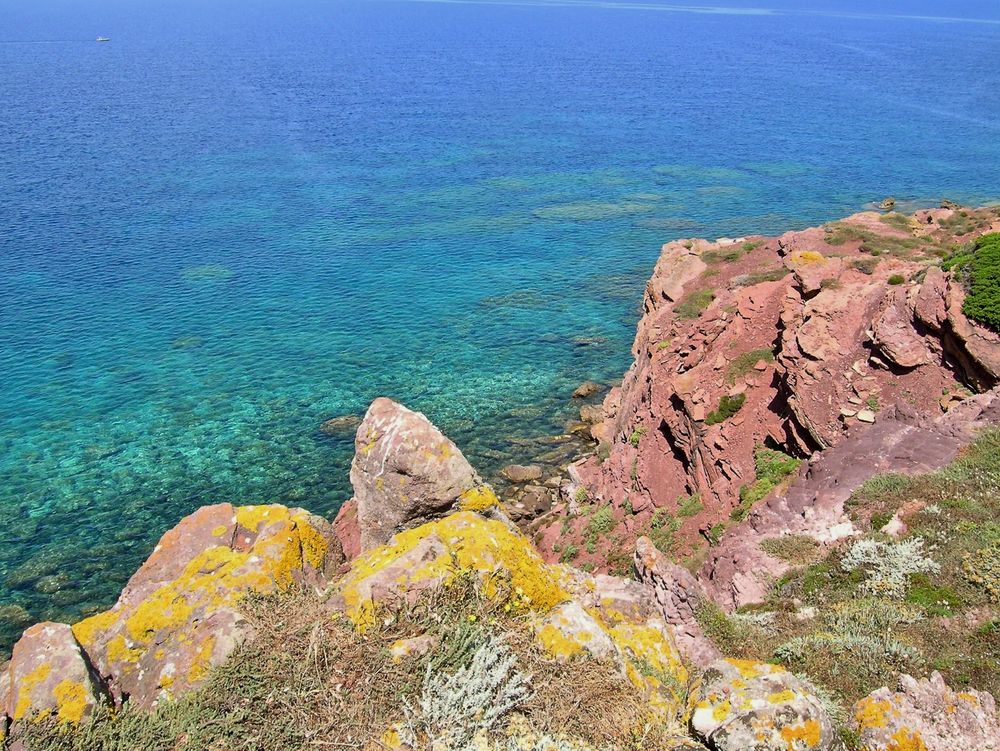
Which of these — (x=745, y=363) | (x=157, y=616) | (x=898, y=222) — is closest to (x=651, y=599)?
(x=157, y=616)

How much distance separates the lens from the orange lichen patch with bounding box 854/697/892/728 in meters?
9.07

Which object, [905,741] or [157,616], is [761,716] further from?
[157,616]

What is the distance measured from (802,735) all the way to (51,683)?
32.9ft

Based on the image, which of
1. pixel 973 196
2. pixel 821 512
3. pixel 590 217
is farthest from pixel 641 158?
pixel 821 512

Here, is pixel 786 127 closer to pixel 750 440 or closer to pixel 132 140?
pixel 132 140

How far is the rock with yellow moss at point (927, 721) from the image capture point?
8898mm

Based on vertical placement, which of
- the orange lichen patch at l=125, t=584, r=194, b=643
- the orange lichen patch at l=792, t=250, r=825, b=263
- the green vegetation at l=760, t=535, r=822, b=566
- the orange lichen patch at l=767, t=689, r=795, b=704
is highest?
the orange lichen patch at l=767, t=689, r=795, b=704

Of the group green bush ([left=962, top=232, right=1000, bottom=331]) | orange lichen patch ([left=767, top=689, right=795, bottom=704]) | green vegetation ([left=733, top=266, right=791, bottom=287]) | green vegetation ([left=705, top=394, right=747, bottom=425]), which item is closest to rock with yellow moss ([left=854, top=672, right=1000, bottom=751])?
orange lichen patch ([left=767, top=689, right=795, bottom=704])

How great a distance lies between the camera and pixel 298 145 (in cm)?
10425

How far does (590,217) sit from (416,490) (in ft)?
215

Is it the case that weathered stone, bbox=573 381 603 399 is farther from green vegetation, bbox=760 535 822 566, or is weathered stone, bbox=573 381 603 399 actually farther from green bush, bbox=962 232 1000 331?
green vegetation, bbox=760 535 822 566

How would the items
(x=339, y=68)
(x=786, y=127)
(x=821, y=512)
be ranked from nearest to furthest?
(x=821, y=512)
(x=786, y=127)
(x=339, y=68)

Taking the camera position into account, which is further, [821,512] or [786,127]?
[786,127]

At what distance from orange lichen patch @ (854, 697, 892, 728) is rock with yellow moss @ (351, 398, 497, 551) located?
982cm
